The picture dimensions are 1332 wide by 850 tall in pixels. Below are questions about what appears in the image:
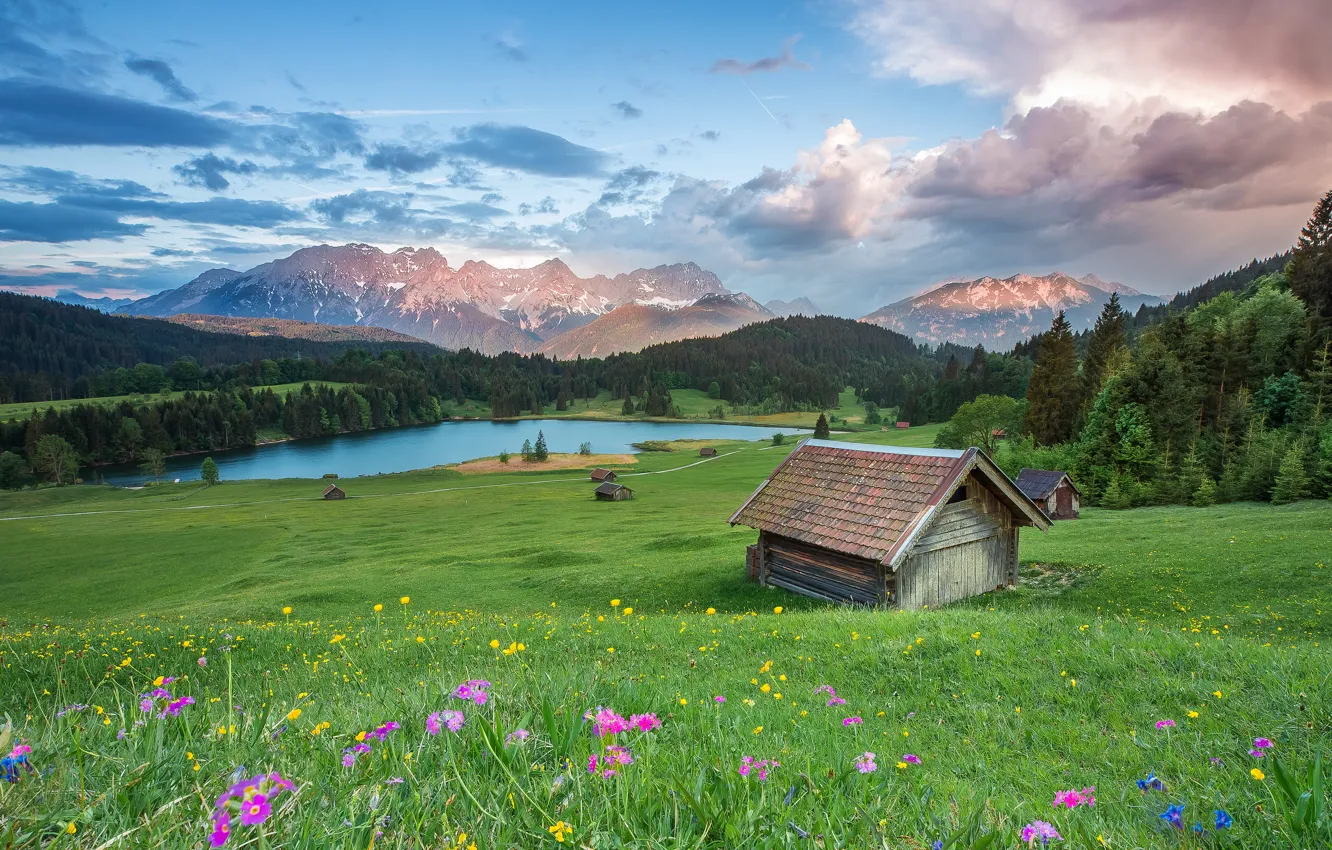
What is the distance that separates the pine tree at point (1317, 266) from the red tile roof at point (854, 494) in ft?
193

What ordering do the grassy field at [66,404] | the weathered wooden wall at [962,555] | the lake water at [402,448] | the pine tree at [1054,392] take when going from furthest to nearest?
the grassy field at [66,404] < the lake water at [402,448] < the pine tree at [1054,392] < the weathered wooden wall at [962,555]

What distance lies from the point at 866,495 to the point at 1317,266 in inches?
2974

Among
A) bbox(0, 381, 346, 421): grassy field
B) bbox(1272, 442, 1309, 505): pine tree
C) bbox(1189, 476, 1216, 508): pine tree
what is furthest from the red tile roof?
bbox(0, 381, 346, 421): grassy field

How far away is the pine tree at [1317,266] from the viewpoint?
190ft

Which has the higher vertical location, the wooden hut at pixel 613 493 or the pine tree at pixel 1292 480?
the pine tree at pixel 1292 480

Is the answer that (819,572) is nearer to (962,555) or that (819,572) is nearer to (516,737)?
(962,555)

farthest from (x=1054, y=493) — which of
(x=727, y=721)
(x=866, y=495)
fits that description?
(x=727, y=721)

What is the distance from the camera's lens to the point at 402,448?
14362 centimetres

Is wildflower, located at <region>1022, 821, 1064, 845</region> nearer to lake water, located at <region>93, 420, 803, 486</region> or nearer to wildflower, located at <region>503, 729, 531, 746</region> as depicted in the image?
wildflower, located at <region>503, 729, 531, 746</region>

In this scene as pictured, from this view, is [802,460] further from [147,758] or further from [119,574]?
[119,574]

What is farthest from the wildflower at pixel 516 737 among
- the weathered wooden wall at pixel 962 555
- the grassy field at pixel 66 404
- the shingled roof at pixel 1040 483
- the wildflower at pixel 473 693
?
the grassy field at pixel 66 404

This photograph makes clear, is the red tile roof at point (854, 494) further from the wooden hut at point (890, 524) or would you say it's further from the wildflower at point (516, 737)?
the wildflower at point (516, 737)

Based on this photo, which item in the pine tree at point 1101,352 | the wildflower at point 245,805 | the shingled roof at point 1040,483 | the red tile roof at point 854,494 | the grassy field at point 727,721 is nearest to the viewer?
the wildflower at point 245,805

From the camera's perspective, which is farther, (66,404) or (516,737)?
(66,404)
